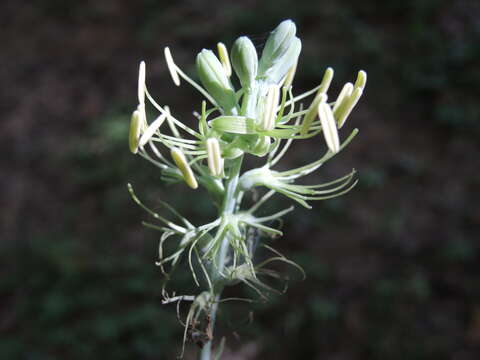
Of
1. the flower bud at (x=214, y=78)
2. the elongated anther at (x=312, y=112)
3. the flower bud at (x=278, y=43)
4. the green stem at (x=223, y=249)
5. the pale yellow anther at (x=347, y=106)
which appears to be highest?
the flower bud at (x=278, y=43)

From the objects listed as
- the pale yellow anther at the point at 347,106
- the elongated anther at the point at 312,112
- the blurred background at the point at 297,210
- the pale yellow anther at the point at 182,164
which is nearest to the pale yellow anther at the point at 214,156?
the pale yellow anther at the point at 182,164

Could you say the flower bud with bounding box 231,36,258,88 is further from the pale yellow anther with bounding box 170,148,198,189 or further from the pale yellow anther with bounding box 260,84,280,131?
the pale yellow anther with bounding box 170,148,198,189

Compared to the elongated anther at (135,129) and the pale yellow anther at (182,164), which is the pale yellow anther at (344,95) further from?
the elongated anther at (135,129)

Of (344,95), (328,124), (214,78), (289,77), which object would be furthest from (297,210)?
(328,124)

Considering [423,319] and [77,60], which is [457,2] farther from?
[77,60]

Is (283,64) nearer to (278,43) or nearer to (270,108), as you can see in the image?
(278,43)

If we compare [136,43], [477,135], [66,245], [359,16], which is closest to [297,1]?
[359,16]
